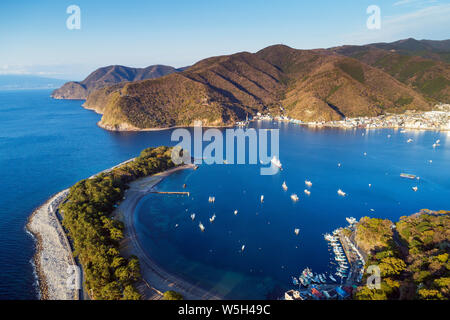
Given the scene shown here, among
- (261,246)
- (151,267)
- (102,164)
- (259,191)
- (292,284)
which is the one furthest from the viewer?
(102,164)

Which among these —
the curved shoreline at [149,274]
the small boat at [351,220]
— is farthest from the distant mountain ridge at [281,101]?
the small boat at [351,220]

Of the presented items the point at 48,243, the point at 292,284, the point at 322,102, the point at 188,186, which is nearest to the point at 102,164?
the point at 188,186

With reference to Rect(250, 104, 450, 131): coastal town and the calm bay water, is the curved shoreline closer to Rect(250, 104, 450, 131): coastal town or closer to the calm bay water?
the calm bay water

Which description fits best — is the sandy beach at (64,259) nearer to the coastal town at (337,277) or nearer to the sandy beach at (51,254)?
the sandy beach at (51,254)

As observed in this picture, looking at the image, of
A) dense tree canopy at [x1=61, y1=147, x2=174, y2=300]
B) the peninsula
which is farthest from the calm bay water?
dense tree canopy at [x1=61, y1=147, x2=174, y2=300]
